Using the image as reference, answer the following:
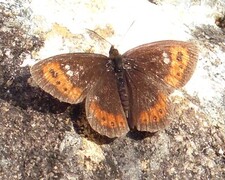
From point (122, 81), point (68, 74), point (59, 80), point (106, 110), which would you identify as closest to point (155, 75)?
point (122, 81)

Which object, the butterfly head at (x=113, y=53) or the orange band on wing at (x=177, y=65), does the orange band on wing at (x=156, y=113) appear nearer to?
the orange band on wing at (x=177, y=65)

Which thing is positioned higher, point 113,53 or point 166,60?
point 166,60

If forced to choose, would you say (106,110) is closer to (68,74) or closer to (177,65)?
→ (68,74)

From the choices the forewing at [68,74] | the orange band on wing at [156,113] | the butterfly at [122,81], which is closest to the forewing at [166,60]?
the butterfly at [122,81]

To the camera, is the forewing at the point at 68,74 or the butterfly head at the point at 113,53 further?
the butterfly head at the point at 113,53

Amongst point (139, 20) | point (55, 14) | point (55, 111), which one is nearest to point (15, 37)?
point (55, 14)

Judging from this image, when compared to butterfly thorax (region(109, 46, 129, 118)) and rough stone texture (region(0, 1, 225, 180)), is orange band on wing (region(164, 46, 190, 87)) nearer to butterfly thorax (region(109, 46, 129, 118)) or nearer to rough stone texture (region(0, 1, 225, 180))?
rough stone texture (region(0, 1, 225, 180))

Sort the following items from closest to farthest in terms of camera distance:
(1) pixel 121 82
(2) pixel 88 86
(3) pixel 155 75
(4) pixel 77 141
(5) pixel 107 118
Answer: (5) pixel 107 118
(4) pixel 77 141
(2) pixel 88 86
(1) pixel 121 82
(3) pixel 155 75
